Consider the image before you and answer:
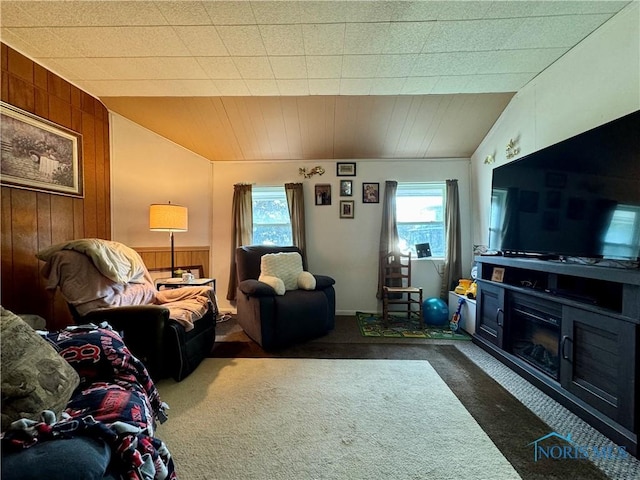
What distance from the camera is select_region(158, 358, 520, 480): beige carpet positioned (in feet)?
3.89

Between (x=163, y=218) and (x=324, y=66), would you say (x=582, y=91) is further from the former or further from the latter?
(x=163, y=218)

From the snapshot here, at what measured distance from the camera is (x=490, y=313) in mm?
2471

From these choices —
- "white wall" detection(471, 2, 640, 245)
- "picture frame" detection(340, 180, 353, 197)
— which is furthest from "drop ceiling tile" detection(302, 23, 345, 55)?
"picture frame" detection(340, 180, 353, 197)

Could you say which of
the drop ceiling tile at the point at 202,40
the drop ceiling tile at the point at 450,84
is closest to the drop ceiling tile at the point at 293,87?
the drop ceiling tile at the point at 202,40

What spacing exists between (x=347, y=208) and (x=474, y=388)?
99.7 inches

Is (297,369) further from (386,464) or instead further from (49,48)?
(49,48)

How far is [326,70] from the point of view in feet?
7.13

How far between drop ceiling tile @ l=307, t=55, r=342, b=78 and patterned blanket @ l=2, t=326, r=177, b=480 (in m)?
2.26

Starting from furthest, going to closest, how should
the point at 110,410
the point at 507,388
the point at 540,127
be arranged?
the point at 540,127 → the point at 507,388 → the point at 110,410

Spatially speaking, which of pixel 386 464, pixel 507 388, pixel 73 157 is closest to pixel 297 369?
pixel 386 464

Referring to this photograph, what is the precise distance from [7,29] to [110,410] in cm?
253

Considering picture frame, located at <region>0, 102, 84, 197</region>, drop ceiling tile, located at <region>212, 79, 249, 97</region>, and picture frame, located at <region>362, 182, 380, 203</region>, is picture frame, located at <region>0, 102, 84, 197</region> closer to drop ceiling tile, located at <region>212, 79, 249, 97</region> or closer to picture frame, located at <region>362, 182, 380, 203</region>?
drop ceiling tile, located at <region>212, 79, 249, 97</region>

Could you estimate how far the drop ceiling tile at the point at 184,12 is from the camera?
156 cm

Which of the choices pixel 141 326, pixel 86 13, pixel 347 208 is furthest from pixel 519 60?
pixel 141 326
